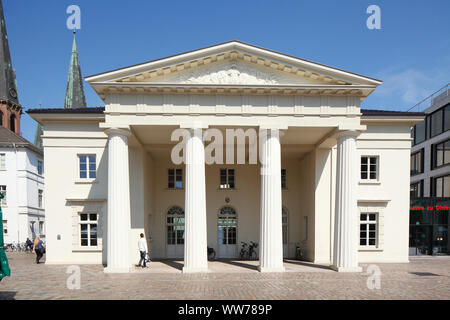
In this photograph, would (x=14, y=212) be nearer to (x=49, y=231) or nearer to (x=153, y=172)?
(x=49, y=231)

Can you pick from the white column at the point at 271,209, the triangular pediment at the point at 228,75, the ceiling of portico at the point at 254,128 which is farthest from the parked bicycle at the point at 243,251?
the triangular pediment at the point at 228,75

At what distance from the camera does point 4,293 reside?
1087 cm

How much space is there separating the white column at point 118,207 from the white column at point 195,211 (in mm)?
2946

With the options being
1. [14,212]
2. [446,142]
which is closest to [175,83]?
[446,142]

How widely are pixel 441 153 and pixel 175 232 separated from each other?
27070 millimetres

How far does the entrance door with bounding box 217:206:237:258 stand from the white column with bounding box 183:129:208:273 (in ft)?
20.3

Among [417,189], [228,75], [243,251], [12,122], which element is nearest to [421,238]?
[417,189]

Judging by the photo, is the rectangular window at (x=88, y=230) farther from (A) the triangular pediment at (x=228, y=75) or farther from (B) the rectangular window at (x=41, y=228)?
(B) the rectangular window at (x=41, y=228)

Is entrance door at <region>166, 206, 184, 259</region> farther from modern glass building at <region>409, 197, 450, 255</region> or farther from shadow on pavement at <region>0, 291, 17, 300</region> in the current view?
modern glass building at <region>409, 197, 450, 255</region>

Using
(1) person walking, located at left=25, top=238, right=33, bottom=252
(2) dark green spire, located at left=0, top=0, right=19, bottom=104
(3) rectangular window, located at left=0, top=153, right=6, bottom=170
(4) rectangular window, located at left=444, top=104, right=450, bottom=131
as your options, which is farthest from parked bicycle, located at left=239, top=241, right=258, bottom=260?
(2) dark green spire, located at left=0, top=0, right=19, bottom=104

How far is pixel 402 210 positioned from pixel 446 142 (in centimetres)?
1561

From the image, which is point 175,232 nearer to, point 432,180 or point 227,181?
point 227,181

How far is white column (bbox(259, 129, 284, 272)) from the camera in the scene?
49.9 feet

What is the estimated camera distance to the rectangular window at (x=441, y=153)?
30344mm
